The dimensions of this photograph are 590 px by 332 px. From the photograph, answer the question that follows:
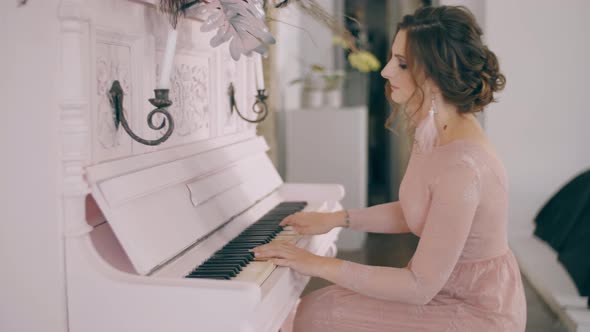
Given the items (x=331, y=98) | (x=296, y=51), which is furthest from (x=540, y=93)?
(x=296, y=51)

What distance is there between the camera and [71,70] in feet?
4.88

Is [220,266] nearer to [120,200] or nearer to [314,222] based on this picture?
[120,200]

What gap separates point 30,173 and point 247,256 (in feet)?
1.85

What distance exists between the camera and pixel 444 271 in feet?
5.40

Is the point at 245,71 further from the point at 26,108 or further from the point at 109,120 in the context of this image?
the point at 26,108

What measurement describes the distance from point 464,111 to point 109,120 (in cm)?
90

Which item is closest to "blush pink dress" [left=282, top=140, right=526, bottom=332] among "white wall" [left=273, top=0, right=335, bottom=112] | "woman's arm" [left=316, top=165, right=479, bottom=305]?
"woman's arm" [left=316, top=165, right=479, bottom=305]

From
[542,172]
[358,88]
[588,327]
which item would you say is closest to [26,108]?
[588,327]

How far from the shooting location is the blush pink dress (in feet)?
5.41

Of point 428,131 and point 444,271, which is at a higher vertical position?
point 428,131

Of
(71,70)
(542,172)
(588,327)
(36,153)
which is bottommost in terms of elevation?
(588,327)

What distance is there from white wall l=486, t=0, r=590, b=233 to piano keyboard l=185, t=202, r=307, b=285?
234cm

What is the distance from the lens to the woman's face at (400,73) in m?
1.82

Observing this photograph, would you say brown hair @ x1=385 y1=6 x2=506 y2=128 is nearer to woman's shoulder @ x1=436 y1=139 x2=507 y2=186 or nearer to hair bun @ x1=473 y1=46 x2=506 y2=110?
hair bun @ x1=473 y1=46 x2=506 y2=110
